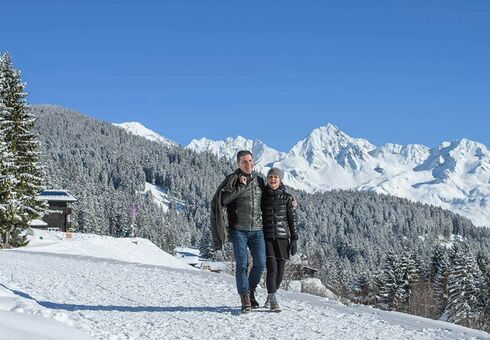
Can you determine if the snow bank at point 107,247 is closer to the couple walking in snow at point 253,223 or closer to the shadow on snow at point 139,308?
the shadow on snow at point 139,308

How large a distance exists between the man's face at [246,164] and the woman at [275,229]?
0.45 m

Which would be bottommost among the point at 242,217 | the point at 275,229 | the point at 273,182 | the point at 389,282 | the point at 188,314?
the point at 389,282

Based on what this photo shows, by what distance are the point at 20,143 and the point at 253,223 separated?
100 ft

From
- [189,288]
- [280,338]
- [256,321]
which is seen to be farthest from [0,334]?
[189,288]

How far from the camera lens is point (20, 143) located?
1410 inches

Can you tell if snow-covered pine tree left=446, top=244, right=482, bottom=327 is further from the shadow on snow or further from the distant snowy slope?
the shadow on snow

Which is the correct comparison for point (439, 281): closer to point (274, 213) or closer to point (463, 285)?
point (463, 285)

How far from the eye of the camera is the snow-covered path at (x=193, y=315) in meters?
7.24

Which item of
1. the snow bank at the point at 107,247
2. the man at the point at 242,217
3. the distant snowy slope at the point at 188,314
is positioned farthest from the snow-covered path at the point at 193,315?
the snow bank at the point at 107,247

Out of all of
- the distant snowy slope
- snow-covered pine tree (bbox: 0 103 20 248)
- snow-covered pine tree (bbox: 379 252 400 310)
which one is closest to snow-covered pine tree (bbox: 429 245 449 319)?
snow-covered pine tree (bbox: 379 252 400 310)

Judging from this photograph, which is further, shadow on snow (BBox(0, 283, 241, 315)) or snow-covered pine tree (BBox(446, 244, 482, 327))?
snow-covered pine tree (BBox(446, 244, 482, 327))

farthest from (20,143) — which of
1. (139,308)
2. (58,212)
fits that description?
(139,308)

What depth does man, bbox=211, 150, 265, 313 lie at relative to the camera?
8.57 meters

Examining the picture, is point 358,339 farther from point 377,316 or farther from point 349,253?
point 349,253
